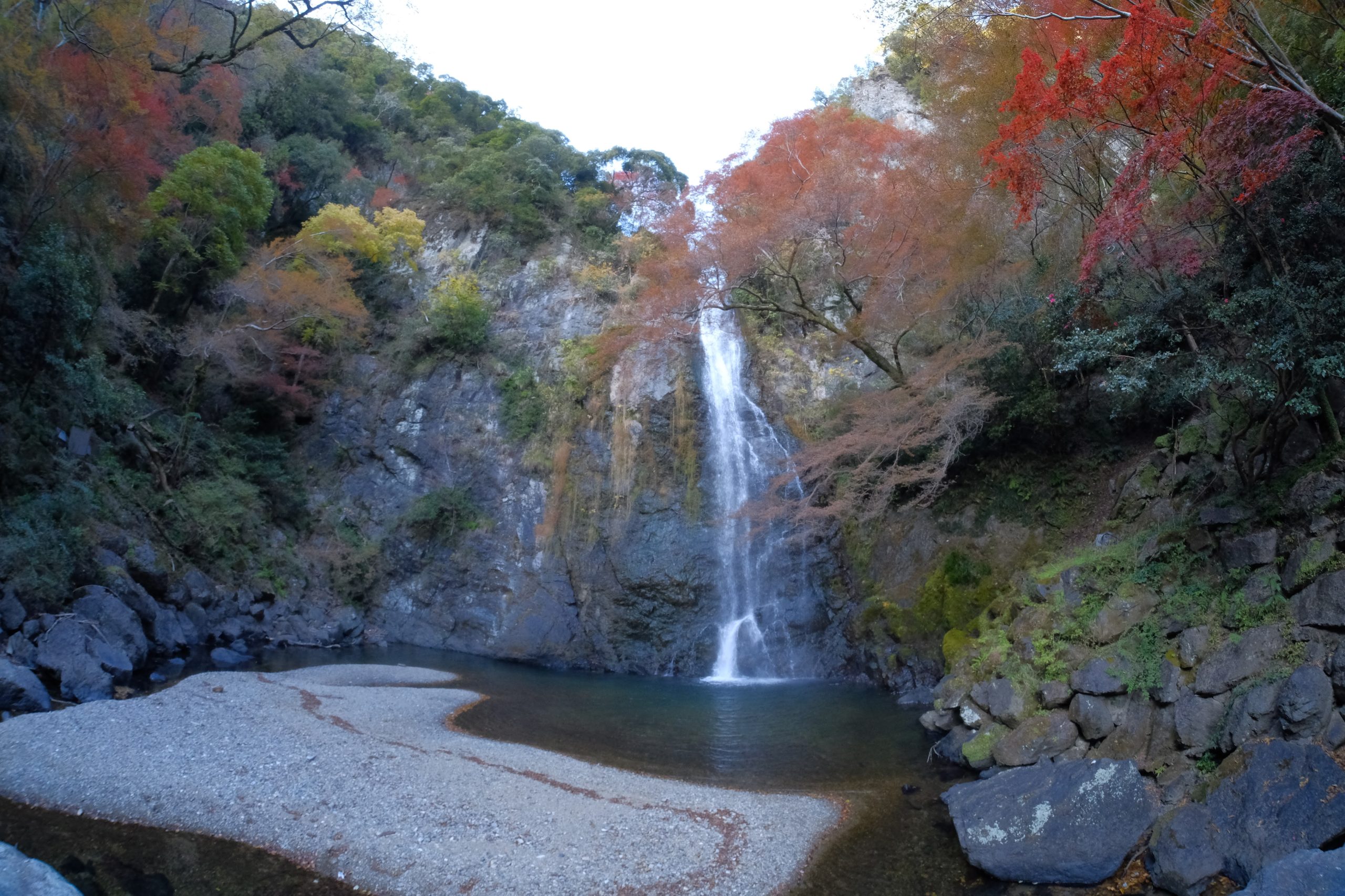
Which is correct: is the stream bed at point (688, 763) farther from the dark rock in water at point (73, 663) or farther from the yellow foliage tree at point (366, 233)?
the yellow foliage tree at point (366, 233)

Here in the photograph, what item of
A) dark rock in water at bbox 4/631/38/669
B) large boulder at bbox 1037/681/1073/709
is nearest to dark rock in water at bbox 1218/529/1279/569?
large boulder at bbox 1037/681/1073/709

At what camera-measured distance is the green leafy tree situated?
19.8 m

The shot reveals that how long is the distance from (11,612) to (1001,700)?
1481 centimetres

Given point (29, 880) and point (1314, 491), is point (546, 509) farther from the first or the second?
point (29, 880)

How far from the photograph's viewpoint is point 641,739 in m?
10.9

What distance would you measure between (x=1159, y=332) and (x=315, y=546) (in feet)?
71.9

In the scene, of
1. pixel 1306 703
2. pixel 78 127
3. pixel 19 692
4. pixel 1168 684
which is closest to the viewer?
pixel 1306 703

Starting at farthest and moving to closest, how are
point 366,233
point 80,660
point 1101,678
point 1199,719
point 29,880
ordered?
point 366,233
point 80,660
point 1101,678
point 1199,719
point 29,880

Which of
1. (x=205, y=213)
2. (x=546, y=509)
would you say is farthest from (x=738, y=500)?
(x=205, y=213)

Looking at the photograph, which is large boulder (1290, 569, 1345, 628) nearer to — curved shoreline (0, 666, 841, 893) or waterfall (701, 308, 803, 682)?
curved shoreline (0, 666, 841, 893)

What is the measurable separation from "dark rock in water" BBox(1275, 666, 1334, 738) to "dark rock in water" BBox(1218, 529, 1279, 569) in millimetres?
1666

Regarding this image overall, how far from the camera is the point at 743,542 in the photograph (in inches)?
774

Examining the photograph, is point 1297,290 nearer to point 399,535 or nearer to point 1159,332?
point 1159,332

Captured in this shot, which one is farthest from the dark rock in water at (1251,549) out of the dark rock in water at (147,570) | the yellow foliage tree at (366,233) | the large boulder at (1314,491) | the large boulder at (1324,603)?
the yellow foliage tree at (366,233)
